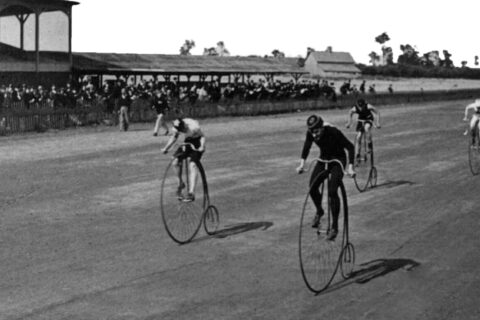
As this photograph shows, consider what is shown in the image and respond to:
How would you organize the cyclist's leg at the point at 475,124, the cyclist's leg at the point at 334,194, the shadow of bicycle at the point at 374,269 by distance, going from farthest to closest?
the cyclist's leg at the point at 475,124, the shadow of bicycle at the point at 374,269, the cyclist's leg at the point at 334,194

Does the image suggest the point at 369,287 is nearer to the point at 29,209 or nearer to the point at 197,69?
the point at 29,209

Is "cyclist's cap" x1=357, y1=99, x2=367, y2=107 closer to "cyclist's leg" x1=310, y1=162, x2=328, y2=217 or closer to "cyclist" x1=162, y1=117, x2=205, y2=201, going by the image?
"cyclist" x1=162, y1=117, x2=205, y2=201

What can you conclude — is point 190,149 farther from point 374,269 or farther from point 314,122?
point 374,269

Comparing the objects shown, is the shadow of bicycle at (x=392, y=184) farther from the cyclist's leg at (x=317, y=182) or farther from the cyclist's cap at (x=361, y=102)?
the cyclist's leg at (x=317, y=182)

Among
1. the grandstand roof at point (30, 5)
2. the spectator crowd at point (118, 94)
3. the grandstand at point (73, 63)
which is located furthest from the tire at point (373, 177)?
the grandstand roof at point (30, 5)

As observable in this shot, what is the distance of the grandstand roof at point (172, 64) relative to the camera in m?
51.3

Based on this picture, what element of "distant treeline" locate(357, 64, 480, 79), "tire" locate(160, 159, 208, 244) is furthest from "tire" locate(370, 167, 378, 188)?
"distant treeline" locate(357, 64, 480, 79)

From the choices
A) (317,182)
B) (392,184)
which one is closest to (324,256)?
(317,182)

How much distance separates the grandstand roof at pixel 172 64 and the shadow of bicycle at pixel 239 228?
120 ft

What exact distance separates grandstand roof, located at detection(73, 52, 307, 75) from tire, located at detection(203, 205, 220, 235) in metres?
36.8

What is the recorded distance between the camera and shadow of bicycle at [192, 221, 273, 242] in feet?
41.8

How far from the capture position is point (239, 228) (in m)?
13.4

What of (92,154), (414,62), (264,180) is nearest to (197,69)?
(92,154)

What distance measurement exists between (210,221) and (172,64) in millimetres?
44991
